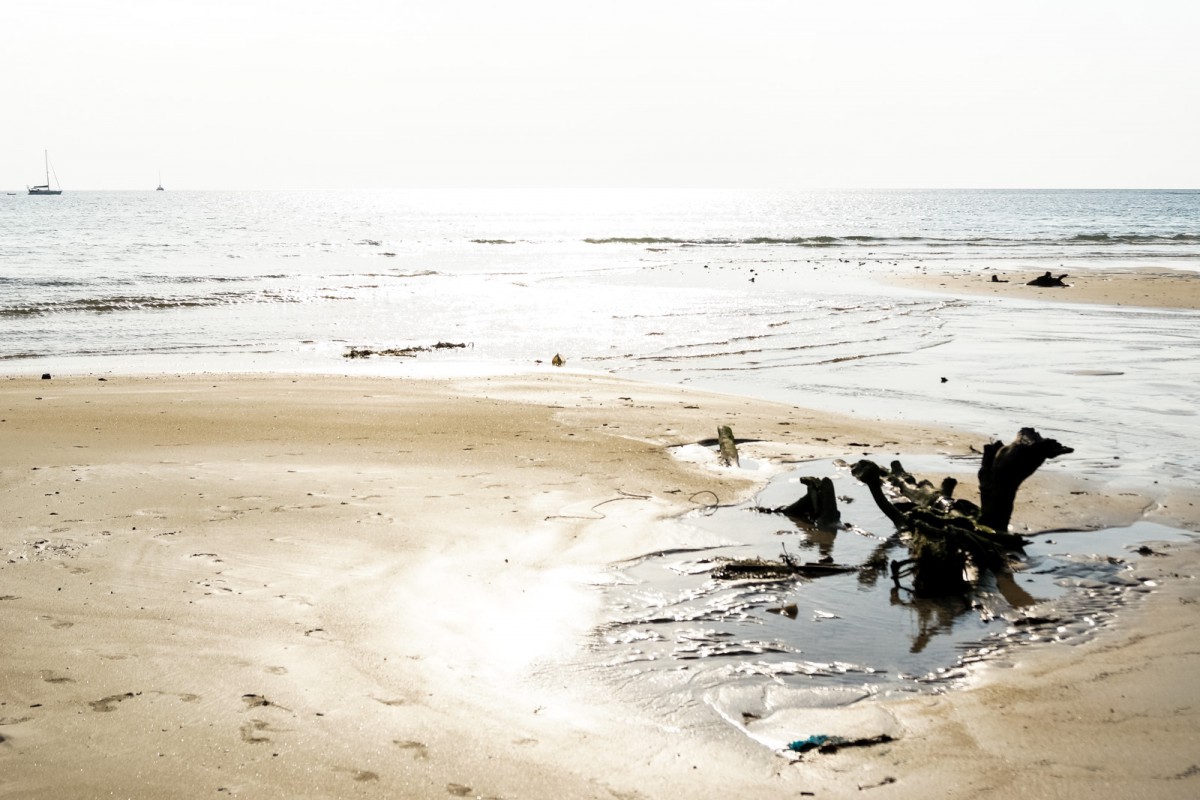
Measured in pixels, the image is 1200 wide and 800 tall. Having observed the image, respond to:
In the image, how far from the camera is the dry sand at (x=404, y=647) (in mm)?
4051

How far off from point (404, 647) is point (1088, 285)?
31097 mm

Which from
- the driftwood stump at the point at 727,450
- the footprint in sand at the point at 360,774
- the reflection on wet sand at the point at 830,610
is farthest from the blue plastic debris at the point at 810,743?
the driftwood stump at the point at 727,450

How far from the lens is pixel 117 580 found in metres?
6.05

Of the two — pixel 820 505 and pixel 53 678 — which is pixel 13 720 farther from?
pixel 820 505

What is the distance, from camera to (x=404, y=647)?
5.28m

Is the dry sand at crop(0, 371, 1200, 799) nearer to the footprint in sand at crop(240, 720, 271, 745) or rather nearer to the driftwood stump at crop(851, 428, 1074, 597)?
the footprint in sand at crop(240, 720, 271, 745)

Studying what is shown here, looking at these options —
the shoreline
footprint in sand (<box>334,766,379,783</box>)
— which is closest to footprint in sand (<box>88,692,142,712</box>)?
footprint in sand (<box>334,766,379,783</box>)

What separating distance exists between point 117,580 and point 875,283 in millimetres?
30168

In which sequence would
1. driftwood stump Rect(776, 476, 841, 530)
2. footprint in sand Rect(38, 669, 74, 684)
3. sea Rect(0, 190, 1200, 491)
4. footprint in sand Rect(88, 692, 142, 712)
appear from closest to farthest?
1. footprint in sand Rect(88, 692, 142, 712)
2. footprint in sand Rect(38, 669, 74, 684)
3. driftwood stump Rect(776, 476, 841, 530)
4. sea Rect(0, 190, 1200, 491)

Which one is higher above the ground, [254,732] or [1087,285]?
[1087,285]

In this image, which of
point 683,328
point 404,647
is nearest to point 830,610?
point 404,647

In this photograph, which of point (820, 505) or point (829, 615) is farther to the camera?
point (820, 505)

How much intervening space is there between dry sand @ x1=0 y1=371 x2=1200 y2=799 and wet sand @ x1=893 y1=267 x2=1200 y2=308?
20015 mm

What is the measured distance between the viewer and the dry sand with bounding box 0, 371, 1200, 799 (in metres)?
4.05
